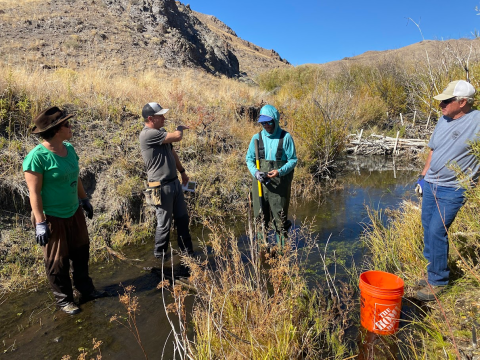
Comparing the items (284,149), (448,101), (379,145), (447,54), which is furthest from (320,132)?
(448,101)

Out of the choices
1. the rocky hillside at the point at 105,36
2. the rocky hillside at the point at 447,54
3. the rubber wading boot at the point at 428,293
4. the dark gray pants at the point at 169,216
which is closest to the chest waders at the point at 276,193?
the dark gray pants at the point at 169,216

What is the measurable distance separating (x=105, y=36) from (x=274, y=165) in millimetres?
21472

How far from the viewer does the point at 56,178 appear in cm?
307

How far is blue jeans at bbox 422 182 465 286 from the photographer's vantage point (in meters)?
2.99

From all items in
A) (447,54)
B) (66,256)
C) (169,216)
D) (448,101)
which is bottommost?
(66,256)

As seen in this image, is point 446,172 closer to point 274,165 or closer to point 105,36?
point 274,165

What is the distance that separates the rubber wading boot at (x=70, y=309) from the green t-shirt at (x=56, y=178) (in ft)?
3.38

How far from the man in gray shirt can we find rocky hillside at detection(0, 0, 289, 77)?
12.9 m

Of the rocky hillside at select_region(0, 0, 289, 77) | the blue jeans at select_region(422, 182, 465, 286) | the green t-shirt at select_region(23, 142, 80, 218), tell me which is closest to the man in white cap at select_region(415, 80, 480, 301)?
the blue jeans at select_region(422, 182, 465, 286)

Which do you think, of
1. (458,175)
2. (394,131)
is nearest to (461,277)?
(458,175)

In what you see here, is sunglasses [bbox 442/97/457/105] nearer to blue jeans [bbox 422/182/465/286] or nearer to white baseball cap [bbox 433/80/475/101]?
white baseball cap [bbox 433/80/475/101]

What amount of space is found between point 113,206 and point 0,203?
5.42 feet

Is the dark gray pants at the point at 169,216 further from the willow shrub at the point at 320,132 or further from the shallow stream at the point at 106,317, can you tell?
the willow shrub at the point at 320,132

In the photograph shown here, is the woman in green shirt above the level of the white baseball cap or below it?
below
